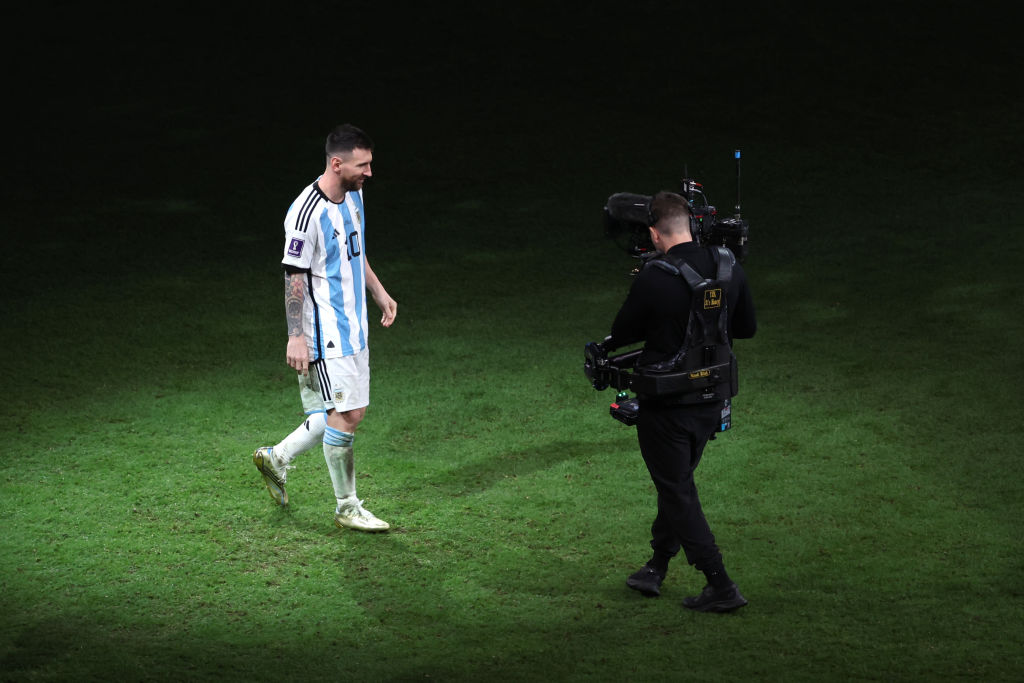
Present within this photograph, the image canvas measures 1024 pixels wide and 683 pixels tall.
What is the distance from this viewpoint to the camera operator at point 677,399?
4.13m

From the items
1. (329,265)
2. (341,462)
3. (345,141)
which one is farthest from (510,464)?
(345,141)

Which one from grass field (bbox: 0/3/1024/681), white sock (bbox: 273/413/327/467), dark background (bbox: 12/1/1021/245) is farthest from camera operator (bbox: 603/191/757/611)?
dark background (bbox: 12/1/1021/245)

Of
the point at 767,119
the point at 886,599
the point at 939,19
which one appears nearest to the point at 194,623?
the point at 886,599

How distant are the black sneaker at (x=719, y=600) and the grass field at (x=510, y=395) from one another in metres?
0.07

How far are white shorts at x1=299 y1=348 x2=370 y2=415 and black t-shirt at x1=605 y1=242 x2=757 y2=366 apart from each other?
125 cm

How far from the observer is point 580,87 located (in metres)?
13.2

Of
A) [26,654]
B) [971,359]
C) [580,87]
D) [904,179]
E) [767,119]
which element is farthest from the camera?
[580,87]

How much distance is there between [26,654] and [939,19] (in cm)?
1348

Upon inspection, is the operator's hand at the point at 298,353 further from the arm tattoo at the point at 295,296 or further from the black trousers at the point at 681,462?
the black trousers at the point at 681,462

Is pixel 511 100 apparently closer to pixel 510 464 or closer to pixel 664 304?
pixel 510 464

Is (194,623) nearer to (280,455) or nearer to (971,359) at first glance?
(280,455)

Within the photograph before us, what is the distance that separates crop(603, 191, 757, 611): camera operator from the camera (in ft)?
13.5

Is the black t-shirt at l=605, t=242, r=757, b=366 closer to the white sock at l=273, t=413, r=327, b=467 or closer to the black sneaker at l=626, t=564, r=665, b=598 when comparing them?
the black sneaker at l=626, t=564, r=665, b=598

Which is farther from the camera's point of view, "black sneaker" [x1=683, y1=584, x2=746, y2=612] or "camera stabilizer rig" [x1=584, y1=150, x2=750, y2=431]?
"black sneaker" [x1=683, y1=584, x2=746, y2=612]
